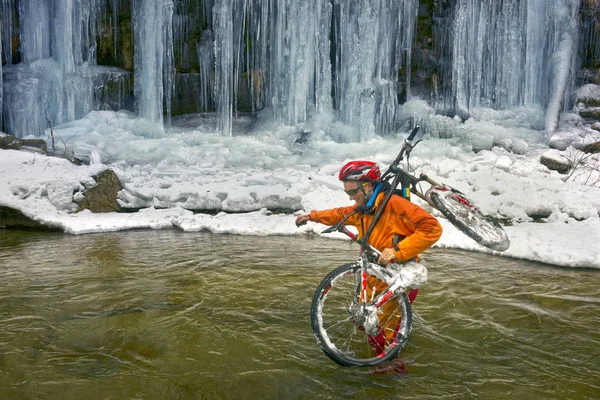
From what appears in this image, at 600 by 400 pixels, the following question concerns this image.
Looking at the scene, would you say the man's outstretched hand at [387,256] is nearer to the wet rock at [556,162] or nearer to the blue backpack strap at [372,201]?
the blue backpack strap at [372,201]

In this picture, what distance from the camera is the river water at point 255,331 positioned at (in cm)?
329

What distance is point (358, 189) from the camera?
3.59m

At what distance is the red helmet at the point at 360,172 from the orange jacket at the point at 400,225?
15cm

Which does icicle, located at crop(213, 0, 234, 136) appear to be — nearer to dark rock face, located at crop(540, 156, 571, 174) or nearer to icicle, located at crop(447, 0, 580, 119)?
icicle, located at crop(447, 0, 580, 119)

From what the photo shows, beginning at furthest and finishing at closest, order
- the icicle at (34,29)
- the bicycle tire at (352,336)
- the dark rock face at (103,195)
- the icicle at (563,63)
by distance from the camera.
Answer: the icicle at (563,63), the icicle at (34,29), the dark rock face at (103,195), the bicycle tire at (352,336)

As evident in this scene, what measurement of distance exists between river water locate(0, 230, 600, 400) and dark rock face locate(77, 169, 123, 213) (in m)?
3.12

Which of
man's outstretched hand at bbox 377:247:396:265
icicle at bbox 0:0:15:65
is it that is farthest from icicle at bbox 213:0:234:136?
man's outstretched hand at bbox 377:247:396:265

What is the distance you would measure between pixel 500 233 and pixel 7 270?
5956 millimetres

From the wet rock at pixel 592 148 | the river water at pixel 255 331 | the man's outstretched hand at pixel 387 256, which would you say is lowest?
the river water at pixel 255 331

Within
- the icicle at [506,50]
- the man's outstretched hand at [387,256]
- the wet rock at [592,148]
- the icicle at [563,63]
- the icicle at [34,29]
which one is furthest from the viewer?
the icicle at [506,50]

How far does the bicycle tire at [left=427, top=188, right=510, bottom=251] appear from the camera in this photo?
11.1 ft

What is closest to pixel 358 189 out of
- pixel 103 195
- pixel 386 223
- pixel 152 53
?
pixel 386 223

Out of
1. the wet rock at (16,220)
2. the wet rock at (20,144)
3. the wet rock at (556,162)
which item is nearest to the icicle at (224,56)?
the wet rock at (20,144)

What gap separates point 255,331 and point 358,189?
5.36ft
